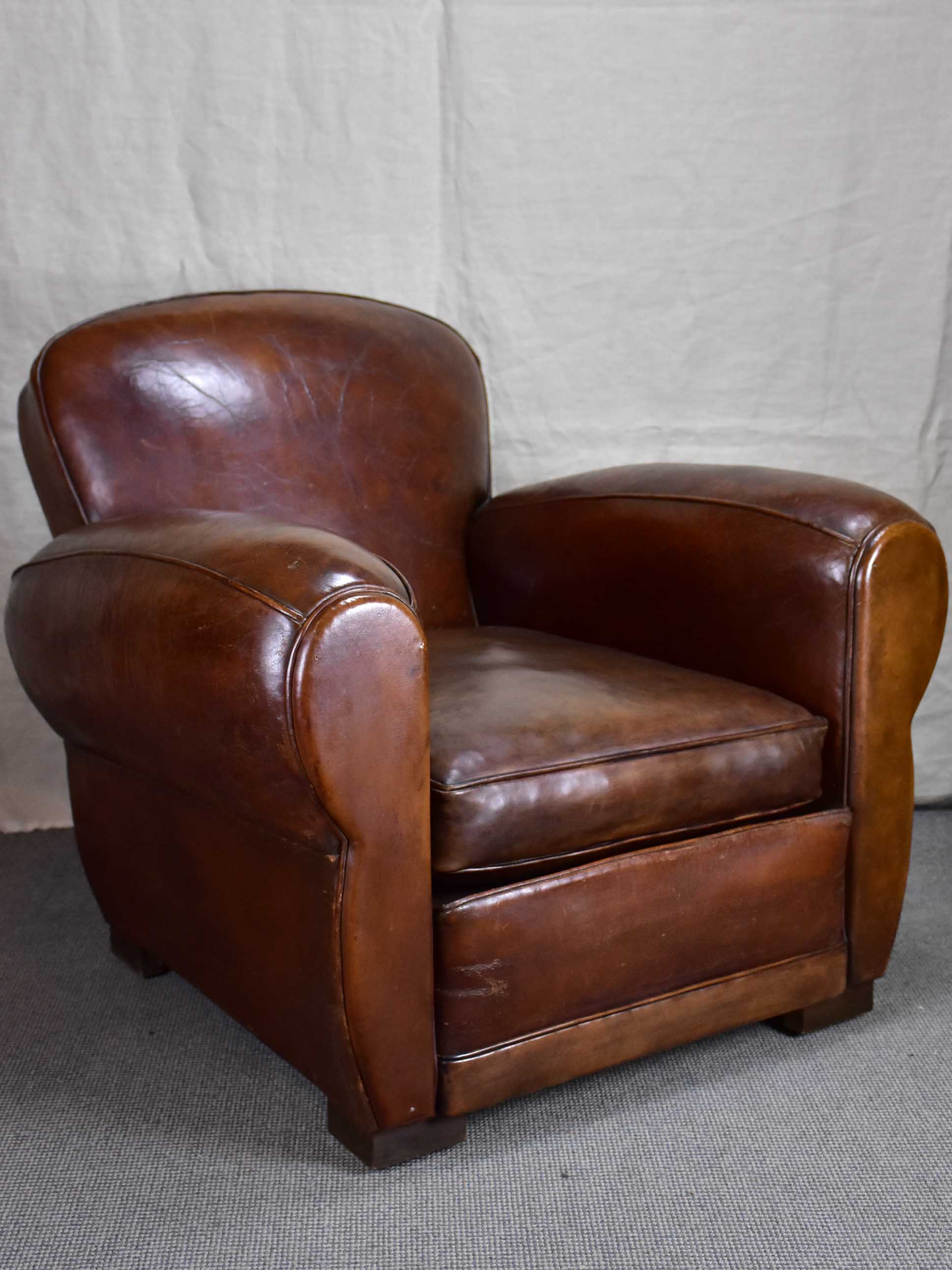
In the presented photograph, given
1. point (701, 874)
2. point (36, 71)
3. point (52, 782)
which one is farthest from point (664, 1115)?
point (36, 71)

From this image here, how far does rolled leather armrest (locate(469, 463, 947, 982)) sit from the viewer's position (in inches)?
56.1

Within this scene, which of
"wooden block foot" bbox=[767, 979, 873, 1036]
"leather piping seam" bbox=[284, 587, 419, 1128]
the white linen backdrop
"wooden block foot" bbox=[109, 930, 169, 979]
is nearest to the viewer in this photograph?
"leather piping seam" bbox=[284, 587, 419, 1128]

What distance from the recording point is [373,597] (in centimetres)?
108

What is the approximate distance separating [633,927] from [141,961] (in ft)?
2.50

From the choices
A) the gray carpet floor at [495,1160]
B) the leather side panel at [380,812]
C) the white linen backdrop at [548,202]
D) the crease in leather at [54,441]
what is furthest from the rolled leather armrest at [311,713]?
the white linen backdrop at [548,202]

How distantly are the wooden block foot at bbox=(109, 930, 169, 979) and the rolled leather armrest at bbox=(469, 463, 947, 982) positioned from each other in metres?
0.77

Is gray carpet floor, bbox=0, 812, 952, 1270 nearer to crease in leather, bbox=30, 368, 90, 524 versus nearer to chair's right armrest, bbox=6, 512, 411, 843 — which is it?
chair's right armrest, bbox=6, 512, 411, 843

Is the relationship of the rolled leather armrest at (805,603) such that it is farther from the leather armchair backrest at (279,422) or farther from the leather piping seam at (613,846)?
the leather armchair backrest at (279,422)

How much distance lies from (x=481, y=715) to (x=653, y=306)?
1315 mm

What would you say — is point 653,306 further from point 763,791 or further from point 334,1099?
point 334,1099

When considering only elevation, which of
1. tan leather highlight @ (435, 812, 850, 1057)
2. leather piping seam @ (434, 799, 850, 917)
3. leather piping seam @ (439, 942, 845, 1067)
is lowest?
leather piping seam @ (439, 942, 845, 1067)

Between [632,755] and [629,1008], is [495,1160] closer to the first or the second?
[629,1008]

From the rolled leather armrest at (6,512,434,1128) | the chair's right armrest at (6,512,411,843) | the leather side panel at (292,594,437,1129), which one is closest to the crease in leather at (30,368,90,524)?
the chair's right armrest at (6,512,411,843)

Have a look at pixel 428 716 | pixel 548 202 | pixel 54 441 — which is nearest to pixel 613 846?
pixel 428 716
